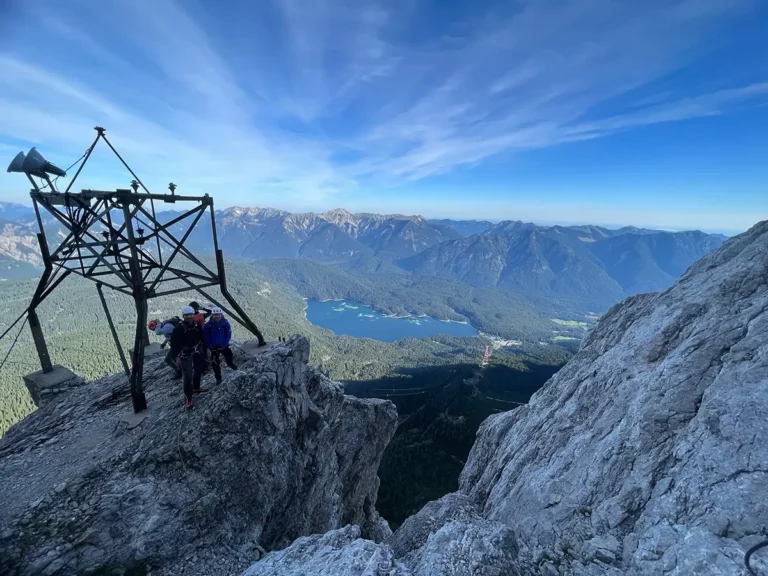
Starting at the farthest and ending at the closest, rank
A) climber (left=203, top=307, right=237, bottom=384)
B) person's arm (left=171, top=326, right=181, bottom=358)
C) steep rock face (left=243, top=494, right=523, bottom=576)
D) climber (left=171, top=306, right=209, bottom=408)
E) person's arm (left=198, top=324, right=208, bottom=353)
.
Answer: climber (left=203, top=307, right=237, bottom=384) → person's arm (left=198, top=324, right=208, bottom=353) → person's arm (left=171, top=326, right=181, bottom=358) → climber (left=171, top=306, right=209, bottom=408) → steep rock face (left=243, top=494, right=523, bottom=576)

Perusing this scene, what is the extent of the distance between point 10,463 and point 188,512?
24.7ft

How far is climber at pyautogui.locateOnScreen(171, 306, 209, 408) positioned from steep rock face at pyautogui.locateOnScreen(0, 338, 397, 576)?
1.13 m

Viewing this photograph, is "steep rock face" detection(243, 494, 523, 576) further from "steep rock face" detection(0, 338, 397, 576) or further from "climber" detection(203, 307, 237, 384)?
"climber" detection(203, 307, 237, 384)

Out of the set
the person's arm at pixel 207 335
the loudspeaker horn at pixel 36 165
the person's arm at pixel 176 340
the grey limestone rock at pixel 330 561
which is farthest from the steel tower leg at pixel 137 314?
the grey limestone rock at pixel 330 561

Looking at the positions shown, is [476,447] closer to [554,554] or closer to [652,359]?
[652,359]

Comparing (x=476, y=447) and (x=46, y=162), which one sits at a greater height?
(x=46, y=162)

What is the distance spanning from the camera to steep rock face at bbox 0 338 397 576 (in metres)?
11.1

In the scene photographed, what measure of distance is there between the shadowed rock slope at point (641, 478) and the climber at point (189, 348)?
7402 mm

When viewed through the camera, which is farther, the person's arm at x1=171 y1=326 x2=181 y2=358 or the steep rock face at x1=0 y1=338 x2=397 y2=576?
the person's arm at x1=171 y1=326 x2=181 y2=358

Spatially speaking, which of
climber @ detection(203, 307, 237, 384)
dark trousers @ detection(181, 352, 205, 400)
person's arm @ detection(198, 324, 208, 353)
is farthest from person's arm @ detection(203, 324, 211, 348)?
dark trousers @ detection(181, 352, 205, 400)

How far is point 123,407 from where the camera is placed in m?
Result: 16.3

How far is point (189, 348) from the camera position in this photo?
15.0 meters

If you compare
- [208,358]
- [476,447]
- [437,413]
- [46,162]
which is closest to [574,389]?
[476,447]

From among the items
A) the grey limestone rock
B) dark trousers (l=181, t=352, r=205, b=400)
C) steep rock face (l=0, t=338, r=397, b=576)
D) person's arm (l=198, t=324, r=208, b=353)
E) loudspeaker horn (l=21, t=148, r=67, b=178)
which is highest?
loudspeaker horn (l=21, t=148, r=67, b=178)
